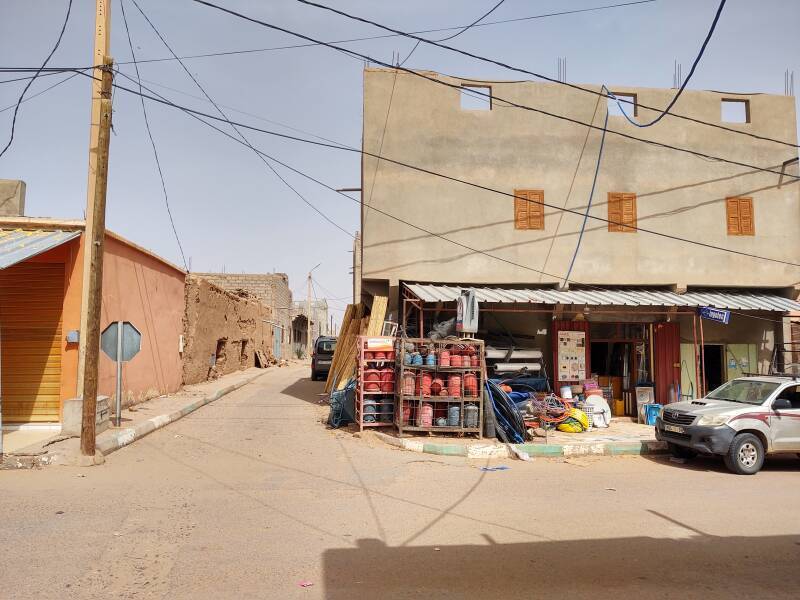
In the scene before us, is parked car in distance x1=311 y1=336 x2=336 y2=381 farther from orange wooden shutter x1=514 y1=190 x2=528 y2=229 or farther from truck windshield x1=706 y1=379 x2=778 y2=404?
truck windshield x1=706 y1=379 x2=778 y2=404

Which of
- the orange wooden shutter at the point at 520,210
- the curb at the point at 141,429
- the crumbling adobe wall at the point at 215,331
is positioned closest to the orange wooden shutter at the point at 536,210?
the orange wooden shutter at the point at 520,210

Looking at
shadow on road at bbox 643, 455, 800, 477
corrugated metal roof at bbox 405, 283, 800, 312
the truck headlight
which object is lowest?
shadow on road at bbox 643, 455, 800, 477

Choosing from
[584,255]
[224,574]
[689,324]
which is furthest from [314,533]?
[689,324]

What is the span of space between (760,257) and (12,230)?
61.9ft

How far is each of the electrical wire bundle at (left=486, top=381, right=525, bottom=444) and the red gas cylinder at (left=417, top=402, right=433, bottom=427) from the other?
1.27m

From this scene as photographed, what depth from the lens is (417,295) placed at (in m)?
14.1

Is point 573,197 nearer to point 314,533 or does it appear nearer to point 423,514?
point 423,514

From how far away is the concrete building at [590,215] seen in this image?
51.1ft

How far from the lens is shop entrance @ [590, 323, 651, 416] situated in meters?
16.1

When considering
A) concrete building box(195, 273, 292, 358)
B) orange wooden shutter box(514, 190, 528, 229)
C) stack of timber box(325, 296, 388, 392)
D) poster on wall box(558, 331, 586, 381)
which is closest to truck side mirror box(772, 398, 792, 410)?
poster on wall box(558, 331, 586, 381)

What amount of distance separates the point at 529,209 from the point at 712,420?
7833 millimetres

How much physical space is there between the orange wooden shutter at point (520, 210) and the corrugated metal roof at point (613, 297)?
180 cm

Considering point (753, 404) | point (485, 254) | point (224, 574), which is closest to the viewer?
point (224, 574)

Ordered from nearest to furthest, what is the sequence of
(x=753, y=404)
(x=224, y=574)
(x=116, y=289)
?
(x=224, y=574)
(x=753, y=404)
(x=116, y=289)
